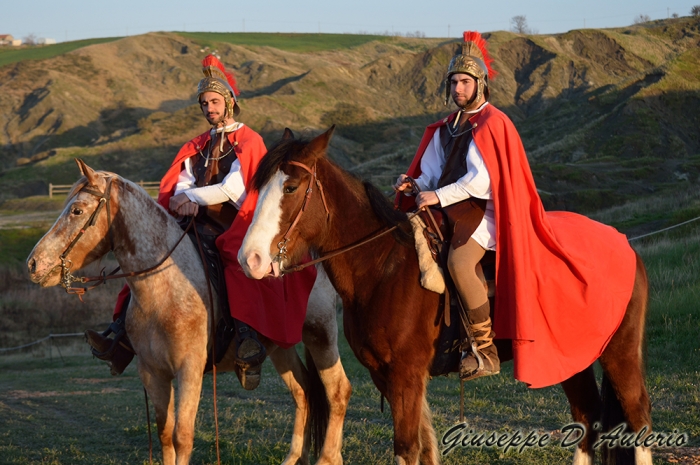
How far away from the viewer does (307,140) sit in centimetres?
474

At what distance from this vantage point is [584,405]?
568cm

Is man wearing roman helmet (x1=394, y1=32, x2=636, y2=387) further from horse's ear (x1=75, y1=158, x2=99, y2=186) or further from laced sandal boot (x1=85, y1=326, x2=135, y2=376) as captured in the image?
laced sandal boot (x1=85, y1=326, x2=135, y2=376)

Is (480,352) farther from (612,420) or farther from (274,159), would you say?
(274,159)

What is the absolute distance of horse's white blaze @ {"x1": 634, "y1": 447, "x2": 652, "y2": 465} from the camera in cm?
522

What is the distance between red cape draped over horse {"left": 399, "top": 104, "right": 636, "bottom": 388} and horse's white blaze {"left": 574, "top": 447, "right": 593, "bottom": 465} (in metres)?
1.01

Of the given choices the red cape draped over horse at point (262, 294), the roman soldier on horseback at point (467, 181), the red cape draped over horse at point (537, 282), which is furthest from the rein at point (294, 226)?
the red cape draped over horse at point (262, 294)

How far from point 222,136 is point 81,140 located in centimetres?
5705

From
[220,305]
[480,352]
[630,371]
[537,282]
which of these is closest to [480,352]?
[480,352]

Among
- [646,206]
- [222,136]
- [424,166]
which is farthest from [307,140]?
[646,206]

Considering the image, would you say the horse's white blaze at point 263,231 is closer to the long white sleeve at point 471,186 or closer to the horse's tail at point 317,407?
the long white sleeve at point 471,186

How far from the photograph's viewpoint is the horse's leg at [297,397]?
6.46m

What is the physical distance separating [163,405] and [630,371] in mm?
3724

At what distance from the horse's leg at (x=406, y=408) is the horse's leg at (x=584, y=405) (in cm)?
166

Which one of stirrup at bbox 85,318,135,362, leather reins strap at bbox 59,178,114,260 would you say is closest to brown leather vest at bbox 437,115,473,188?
leather reins strap at bbox 59,178,114,260
